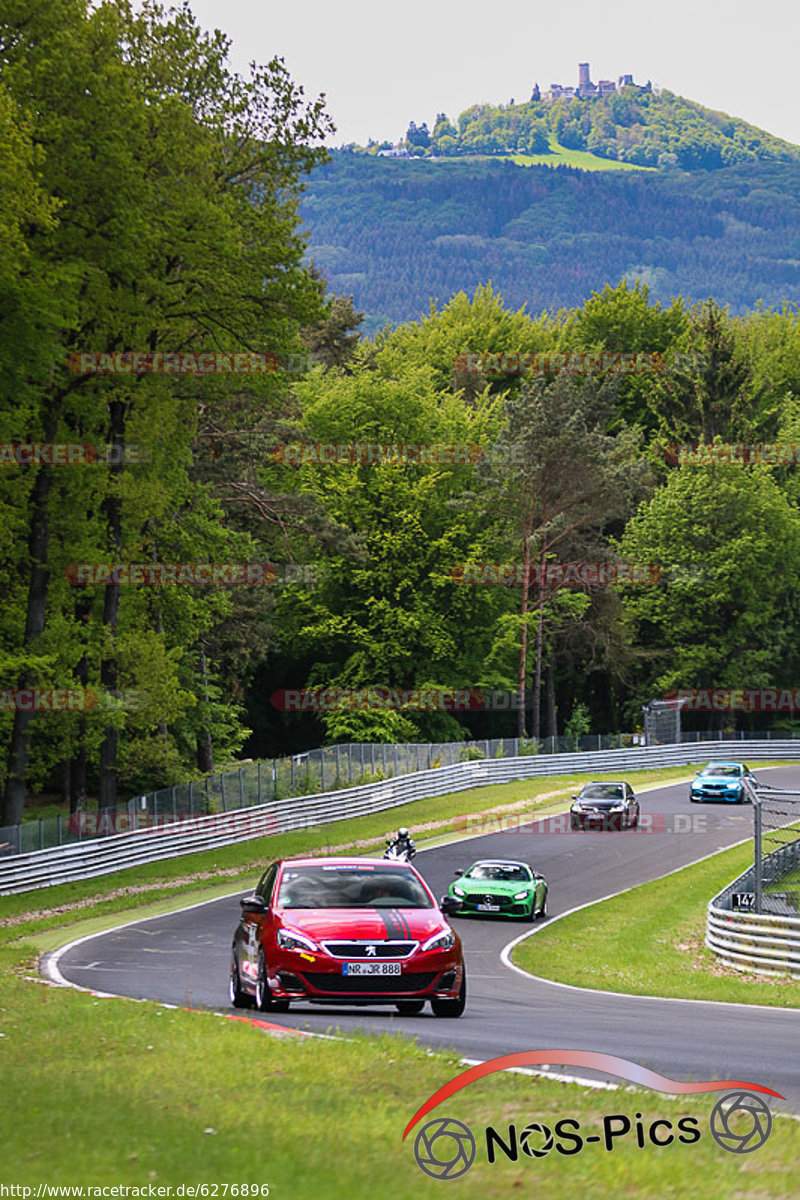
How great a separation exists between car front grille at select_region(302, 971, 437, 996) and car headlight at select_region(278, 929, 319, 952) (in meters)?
0.23

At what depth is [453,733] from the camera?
71812mm

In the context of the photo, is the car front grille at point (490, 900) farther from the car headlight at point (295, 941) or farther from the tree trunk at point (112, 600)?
the car headlight at point (295, 941)

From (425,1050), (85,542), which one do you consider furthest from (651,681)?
(425,1050)

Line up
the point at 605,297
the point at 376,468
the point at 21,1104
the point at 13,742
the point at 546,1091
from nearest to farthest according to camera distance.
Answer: the point at 21,1104 → the point at 546,1091 → the point at 13,742 → the point at 376,468 → the point at 605,297

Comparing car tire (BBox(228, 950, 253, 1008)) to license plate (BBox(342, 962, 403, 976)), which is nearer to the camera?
license plate (BBox(342, 962, 403, 976))

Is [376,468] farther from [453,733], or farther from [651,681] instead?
[651,681]

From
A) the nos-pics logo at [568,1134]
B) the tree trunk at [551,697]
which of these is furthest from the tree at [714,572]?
the nos-pics logo at [568,1134]

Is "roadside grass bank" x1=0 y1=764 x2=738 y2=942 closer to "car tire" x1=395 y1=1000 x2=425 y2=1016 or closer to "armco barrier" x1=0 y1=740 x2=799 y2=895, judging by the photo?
"armco barrier" x1=0 y1=740 x2=799 y2=895

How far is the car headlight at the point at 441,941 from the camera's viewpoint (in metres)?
13.1

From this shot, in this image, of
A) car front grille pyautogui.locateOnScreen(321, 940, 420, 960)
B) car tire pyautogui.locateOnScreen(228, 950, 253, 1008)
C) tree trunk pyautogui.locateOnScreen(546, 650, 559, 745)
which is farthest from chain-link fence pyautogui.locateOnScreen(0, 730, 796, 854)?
car front grille pyautogui.locateOnScreen(321, 940, 420, 960)

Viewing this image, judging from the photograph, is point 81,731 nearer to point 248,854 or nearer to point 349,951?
point 248,854

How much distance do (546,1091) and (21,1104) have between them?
10.0 feet

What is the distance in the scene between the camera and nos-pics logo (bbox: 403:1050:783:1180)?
686cm

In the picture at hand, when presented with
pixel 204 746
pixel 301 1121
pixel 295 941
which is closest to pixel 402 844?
pixel 295 941
